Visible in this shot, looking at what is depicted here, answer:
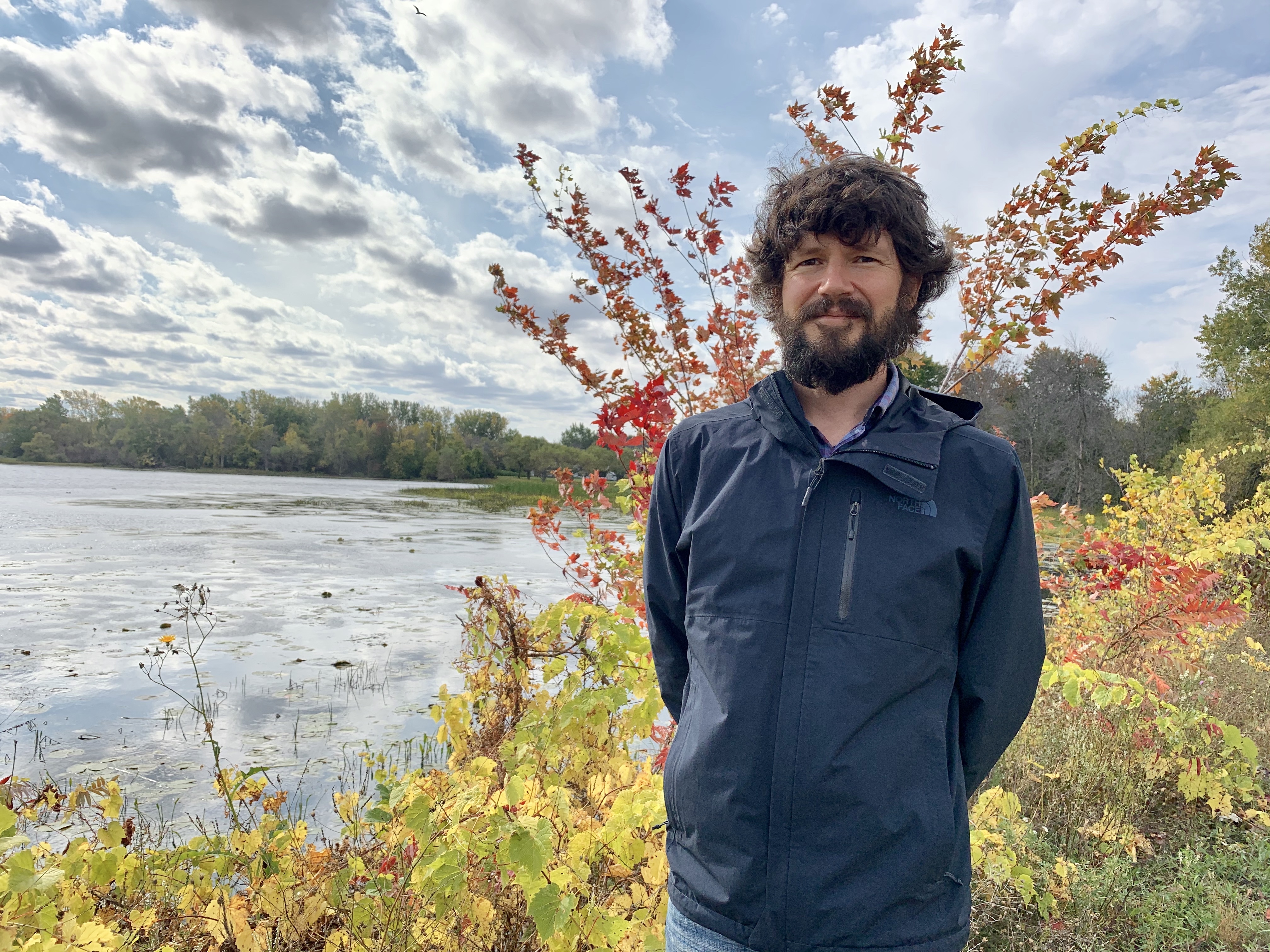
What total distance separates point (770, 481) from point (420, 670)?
23.2 ft

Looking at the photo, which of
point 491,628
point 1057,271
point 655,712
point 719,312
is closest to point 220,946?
point 491,628

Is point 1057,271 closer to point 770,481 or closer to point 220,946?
point 770,481

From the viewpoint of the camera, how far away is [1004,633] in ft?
4.92

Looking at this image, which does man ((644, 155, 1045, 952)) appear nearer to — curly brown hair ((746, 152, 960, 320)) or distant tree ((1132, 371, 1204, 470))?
curly brown hair ((746, 152, 960, 320))

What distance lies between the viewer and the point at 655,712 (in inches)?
98.7

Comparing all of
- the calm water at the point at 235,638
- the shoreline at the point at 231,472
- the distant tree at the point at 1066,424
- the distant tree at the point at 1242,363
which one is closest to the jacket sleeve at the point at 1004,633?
the calm water at the point at 235,638

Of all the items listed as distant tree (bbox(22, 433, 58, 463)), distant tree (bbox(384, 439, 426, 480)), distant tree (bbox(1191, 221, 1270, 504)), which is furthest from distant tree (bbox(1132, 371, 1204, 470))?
distant tree (bbox(22, 433, 58, 463))

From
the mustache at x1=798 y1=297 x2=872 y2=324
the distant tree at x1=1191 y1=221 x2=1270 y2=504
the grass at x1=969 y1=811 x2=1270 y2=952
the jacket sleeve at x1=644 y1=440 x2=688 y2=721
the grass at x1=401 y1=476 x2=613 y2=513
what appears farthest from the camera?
the grass at x1=401 y1=476 x2=613 y2=513

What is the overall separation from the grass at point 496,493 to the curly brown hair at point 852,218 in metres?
28.6

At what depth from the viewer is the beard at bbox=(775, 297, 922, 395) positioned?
1.67 m

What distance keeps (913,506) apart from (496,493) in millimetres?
44564

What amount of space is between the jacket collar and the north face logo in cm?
1

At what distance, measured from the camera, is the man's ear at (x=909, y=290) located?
1.90 m

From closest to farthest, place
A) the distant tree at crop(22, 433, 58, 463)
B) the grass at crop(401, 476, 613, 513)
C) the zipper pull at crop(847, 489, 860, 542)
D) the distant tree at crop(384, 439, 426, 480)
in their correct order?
1. the zipper pull at crop(847, 489, 860, 542)
2. the grass at crop(401, 476, 613, 513)
3. the distant tree at crop(22, 433, 58, 463)
4. the distant tree at crop(384, 439, 426, 480)
